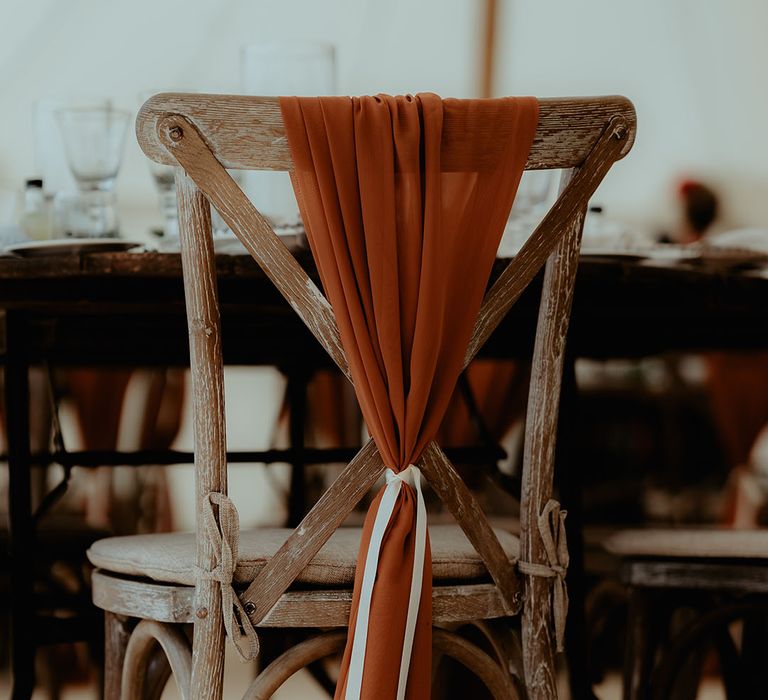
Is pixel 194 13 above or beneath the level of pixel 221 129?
above

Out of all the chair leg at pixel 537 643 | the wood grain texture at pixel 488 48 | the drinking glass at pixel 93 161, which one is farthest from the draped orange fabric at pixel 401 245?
the wood grain texture at pixel 488 48

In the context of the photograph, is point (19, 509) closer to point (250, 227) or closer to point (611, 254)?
point (250, 227)

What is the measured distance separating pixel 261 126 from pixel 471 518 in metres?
0.42

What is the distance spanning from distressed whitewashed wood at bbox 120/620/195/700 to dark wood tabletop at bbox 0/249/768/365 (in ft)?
1.31

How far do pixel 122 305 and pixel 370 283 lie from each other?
487 mm

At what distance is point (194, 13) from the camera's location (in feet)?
8.10

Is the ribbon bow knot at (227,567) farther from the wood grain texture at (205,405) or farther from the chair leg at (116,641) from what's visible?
the chair leg at (116,641)

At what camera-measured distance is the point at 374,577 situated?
881mm

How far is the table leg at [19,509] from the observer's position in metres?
1.38

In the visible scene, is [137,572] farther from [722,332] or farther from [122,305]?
[722,332]

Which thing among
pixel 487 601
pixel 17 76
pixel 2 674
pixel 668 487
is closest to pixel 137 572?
pixel 487 601

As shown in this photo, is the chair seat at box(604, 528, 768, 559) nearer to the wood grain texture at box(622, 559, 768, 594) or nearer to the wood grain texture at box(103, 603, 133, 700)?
the wood grain texture at box(622, 559, 768, 594)

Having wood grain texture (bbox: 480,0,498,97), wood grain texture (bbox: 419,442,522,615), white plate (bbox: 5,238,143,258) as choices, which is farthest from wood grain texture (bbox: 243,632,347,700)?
wood grain texture (bbox: 480,0,498,97)

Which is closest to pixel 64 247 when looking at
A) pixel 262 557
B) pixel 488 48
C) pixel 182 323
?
pixel 182 323
